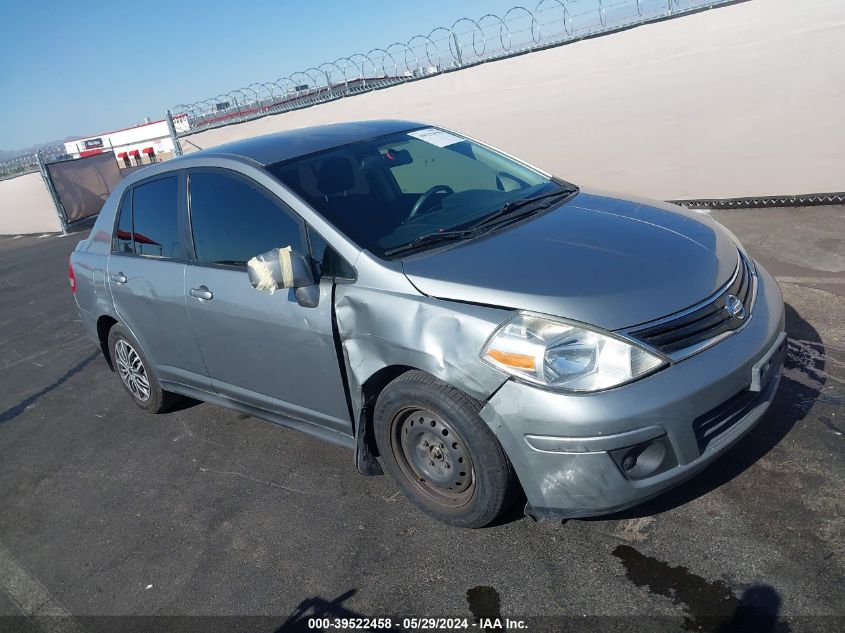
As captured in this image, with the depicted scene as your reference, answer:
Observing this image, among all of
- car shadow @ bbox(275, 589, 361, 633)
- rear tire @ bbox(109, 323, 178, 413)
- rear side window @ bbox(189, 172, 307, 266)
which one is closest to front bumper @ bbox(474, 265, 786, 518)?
car shadow @ bbox(275, 589, 361, 633)

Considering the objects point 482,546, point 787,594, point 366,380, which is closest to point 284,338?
point 366,380

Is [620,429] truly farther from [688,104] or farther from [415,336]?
[688,104]

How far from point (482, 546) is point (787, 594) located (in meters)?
1.18

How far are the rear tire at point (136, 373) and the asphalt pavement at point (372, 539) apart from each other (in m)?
0.16

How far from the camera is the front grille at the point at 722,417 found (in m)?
2.73

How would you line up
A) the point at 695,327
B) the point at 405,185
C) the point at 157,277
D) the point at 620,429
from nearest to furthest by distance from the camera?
1. the point at 620,429
2. the point at 695,327
3. the point at 405,185
4. the point at 157,277

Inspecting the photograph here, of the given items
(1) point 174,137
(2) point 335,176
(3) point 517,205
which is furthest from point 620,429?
(1) point 174,137

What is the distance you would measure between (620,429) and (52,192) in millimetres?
18826

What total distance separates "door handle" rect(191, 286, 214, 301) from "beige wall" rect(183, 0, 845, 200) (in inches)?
263

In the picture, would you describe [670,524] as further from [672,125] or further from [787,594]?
[672,125]

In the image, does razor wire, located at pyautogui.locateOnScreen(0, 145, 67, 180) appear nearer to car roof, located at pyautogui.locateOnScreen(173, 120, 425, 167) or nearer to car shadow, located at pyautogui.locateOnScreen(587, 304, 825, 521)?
car roof, located at pyautogui.locateOnScreen(173, 120, 425, 167)

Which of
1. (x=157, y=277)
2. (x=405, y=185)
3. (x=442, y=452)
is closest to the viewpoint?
(x=442, y=452)

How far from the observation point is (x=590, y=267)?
296cm

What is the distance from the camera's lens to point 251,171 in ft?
12.3
